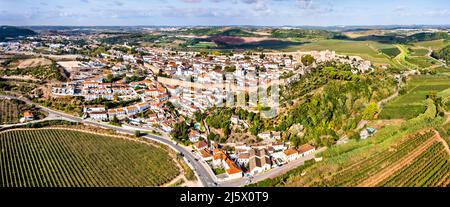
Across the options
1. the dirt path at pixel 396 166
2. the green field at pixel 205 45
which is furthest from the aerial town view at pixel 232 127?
the green field at pixel 205 45

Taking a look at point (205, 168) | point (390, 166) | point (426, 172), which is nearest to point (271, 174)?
point (205, 168)

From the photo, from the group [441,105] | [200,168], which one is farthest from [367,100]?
[200,168]

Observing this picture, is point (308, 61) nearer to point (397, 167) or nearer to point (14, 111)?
point (397, 167)

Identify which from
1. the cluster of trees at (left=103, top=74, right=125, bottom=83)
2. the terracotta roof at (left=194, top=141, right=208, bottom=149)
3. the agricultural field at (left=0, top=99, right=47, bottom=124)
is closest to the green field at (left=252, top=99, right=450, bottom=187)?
the terracotta roof at (left=194, top=141, right=208, bottom=149)

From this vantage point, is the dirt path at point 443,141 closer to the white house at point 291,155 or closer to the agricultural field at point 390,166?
the agricultural field at point 390,166

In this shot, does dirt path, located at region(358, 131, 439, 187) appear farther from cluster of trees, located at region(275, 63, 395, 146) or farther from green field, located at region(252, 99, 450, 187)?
cluster of trees, located at region(275, 63, 395, 146)

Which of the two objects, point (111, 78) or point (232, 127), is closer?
point (232, 127)
